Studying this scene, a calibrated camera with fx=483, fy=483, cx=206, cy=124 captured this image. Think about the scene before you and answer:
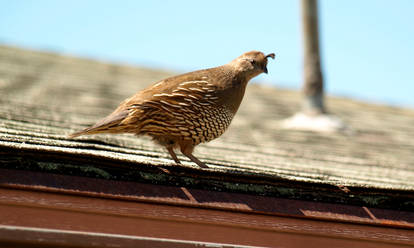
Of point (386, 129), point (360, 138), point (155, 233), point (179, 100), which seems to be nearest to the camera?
point (155, 233)

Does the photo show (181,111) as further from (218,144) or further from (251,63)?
(218,144)

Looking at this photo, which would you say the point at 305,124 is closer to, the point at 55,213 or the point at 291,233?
the point at 291,233

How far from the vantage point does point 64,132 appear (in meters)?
3.36

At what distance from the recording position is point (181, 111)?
2723 mm

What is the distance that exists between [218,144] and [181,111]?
1779 millimetres

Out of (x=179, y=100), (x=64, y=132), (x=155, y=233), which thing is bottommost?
(x=155, y=233)

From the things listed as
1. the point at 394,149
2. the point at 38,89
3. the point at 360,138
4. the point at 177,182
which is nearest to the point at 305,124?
the point at 360,138

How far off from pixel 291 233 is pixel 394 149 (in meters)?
3.66

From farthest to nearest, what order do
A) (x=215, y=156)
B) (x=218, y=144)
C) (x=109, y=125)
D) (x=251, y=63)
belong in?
(x=218, y=144) → (x=215, y=156) → (x=251, y=63) → (x=109, y=125)

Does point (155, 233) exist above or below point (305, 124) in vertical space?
below

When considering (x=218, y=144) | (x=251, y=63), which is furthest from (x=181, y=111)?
(x=218, y=144)

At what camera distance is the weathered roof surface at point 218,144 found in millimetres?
2303

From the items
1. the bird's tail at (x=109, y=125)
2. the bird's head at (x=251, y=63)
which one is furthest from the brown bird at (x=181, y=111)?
the bird's head at (x=251, y=63)

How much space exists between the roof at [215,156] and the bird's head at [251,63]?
0.63 metres
